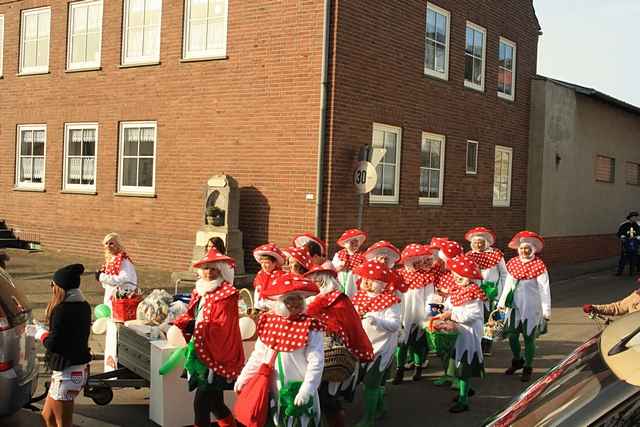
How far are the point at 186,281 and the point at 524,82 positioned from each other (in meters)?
12.0

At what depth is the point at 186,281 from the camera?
14.4 m

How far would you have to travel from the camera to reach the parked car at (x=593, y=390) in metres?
2.15

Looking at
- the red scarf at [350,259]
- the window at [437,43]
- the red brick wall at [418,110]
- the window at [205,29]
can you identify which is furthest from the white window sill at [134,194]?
the red scarf at [350,259]

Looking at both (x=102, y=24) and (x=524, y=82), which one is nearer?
(x=102, y=24)

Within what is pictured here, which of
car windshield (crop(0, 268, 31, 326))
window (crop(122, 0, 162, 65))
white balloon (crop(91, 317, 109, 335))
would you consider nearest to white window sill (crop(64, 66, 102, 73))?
window (crop(122, 0, 162, 65))

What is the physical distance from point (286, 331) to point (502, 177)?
16.4m

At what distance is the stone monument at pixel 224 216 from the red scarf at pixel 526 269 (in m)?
6.74

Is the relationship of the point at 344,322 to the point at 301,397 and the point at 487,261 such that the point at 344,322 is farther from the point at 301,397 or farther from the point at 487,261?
the point at 487,261

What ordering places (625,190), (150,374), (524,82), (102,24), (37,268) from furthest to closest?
(625,190), (524,82), (102,24), (37,268), (150,374)

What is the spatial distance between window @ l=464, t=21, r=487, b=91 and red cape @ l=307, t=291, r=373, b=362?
44.8ft

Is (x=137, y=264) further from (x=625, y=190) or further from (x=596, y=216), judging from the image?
(x=625, y=190)

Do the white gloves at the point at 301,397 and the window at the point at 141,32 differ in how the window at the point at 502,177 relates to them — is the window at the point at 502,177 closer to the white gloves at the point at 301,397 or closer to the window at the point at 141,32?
the window at the point at 141,32

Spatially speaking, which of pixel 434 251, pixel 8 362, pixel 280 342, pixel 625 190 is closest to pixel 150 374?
pixel 8 362

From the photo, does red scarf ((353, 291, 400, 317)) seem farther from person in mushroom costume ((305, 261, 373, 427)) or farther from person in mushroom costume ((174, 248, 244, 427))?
person in mushroom costume ((174, 248, 244, 427))
